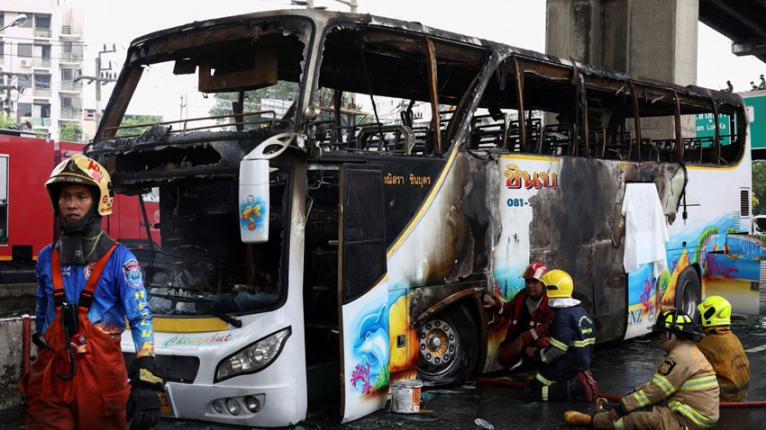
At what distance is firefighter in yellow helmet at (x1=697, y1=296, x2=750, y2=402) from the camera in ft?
25.5

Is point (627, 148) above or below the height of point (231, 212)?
above

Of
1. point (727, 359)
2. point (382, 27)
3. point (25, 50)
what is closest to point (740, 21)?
point (727, 359)

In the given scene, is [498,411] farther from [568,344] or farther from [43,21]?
[43,21]

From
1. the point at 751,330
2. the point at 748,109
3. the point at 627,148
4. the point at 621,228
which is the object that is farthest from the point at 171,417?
the point at 748,109

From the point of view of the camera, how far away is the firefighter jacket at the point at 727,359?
7.80 metres

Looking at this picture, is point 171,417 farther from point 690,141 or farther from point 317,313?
point 690,141

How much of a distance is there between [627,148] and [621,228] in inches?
52.4

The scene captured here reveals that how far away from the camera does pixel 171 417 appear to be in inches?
276

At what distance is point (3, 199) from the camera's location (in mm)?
17688

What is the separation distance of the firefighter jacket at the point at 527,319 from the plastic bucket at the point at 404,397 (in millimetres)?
1614

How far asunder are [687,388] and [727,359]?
4.39ft

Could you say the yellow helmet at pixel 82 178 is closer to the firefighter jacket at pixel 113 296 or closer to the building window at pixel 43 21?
the firefighter jacket at pixel 113 296

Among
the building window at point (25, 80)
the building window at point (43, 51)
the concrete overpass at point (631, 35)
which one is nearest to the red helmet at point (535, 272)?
the concrete overpass at point (631, 35)

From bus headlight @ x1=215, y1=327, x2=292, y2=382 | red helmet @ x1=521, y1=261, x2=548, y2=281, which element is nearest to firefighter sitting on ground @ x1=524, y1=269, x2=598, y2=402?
red helmet @ x1=521, y1=261, x2=548, y2=281
